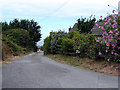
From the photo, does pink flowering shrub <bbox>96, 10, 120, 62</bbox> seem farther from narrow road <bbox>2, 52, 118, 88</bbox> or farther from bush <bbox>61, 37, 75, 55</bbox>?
bush <bbox>61, 37, 75, 55</bbox>

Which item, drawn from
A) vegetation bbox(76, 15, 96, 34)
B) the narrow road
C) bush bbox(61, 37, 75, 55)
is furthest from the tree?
the narrow road

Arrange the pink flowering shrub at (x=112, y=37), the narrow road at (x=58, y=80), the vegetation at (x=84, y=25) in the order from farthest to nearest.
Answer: the vegetation at (x=84, y=25)
the pink flowering shrub at (x=112, y=37)
the narrow road at (x=58, y=80)

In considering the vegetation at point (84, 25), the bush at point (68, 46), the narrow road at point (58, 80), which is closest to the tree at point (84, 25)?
the vegetation at point (84, 25)

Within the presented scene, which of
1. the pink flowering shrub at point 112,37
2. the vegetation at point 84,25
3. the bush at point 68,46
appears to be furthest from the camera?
the vegetation at point 84,25

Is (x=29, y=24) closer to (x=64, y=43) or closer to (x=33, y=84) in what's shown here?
(x=64, y=43)

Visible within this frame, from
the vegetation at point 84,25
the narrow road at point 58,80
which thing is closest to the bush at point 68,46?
the narrow road at point 58,80

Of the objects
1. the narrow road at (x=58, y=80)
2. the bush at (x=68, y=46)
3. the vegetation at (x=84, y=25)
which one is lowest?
the narrow road at (x=58, y=80)

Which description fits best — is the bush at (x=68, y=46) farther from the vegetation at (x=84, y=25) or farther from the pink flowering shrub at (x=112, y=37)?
the vegetation at (x=84, y=25)

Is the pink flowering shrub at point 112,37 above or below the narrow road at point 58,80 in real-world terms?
above

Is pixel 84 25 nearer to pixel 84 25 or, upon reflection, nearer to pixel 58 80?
pixel 84 25

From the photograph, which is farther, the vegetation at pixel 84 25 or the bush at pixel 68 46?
the vegetation at pixel 84 25

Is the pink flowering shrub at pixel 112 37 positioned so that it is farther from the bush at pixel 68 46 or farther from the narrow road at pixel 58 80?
the bush at pixel 68 46

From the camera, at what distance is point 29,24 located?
2953 inches

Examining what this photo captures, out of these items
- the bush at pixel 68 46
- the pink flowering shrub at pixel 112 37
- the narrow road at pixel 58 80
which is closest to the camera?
the narrow road at pixel 58 80
